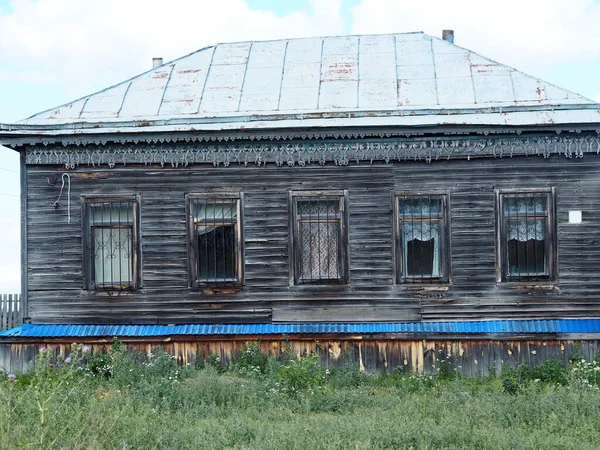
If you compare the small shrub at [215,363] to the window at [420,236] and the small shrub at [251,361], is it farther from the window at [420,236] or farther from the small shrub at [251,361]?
the window at [420,236]

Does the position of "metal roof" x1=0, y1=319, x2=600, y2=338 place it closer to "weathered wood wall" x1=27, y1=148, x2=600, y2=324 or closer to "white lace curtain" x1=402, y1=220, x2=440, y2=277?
"weathered wood wall" x1=27, y1=148, x2=600, y2=324

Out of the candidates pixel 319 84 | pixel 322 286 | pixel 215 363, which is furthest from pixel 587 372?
pixel 319 84

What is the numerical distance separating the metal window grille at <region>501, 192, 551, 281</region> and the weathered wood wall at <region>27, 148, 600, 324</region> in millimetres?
222

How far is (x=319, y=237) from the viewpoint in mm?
14398

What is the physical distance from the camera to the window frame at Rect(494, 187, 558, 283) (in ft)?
46.2

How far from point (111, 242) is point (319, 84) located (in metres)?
4.77

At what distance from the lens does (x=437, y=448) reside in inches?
320

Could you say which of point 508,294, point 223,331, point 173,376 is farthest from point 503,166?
point 173,376

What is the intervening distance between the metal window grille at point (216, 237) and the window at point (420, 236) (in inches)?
113

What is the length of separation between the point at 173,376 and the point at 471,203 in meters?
5.81

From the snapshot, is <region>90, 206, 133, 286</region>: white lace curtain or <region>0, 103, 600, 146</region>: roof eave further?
<region>90, 206, 133, 286</region>: white lace curtain

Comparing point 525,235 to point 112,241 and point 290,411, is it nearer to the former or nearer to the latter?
point 290,411

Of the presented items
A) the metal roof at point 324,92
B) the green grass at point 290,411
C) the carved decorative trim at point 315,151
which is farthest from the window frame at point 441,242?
the green grass at point 290,411

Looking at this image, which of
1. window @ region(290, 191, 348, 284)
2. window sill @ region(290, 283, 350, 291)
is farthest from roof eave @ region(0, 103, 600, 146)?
window sill @ region(290, 283, 350, 291)
